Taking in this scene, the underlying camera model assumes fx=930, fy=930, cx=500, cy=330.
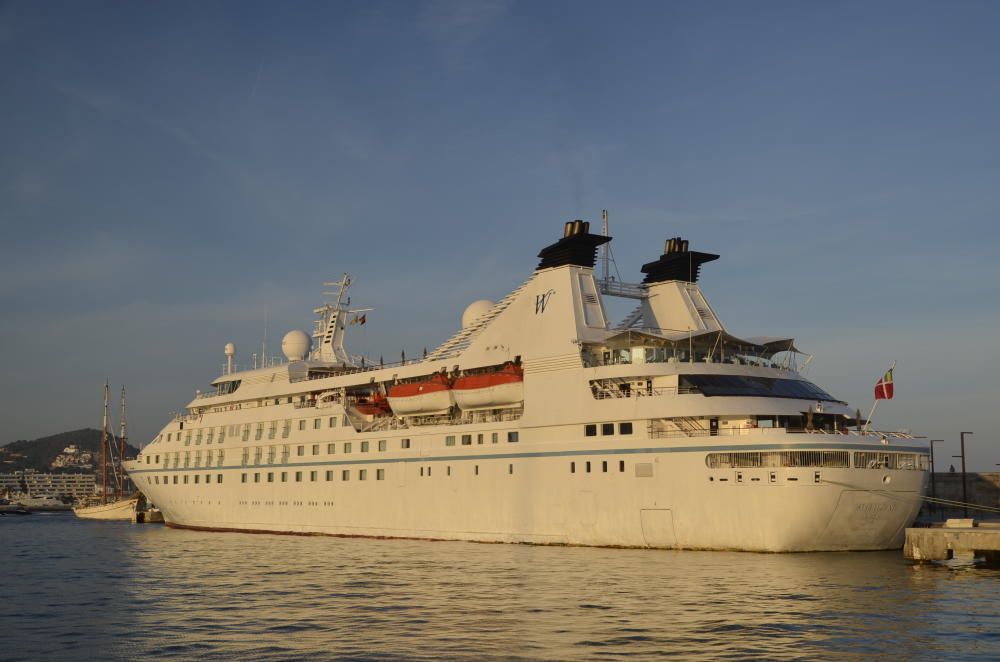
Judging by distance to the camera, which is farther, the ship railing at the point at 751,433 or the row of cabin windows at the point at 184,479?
the row of cabin windows at the point at 184,479

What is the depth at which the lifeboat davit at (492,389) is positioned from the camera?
44594mm

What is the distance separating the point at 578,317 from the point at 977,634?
24402 millimetres

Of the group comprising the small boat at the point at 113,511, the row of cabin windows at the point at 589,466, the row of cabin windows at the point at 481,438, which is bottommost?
the small boat at the point at 113,511

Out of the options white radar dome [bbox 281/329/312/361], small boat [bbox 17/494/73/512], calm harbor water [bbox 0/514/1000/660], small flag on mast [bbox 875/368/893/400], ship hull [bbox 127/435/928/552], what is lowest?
small boat [bbox 17/494/73/512]

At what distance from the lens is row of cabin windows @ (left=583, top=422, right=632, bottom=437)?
39562 millimetres

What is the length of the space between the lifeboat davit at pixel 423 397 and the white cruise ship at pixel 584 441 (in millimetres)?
122

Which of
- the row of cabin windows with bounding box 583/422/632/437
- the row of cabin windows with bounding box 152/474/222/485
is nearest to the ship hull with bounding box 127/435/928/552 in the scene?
the row of cabin windows with bounding box 583/422/632/437

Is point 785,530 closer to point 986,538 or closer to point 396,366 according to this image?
point 986,538

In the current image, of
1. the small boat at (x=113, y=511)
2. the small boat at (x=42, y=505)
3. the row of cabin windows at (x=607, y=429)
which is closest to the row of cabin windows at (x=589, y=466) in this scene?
the row of cabin windows at (x=607, y=429)

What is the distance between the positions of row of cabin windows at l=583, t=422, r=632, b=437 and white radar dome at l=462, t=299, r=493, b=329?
1232 centimetres

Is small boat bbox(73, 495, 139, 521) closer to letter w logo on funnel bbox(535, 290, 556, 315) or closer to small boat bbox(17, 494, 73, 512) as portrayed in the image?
small boat bbox(17, 494, 73, 512)

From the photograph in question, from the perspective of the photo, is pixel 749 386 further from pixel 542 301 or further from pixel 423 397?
pixel 423 397

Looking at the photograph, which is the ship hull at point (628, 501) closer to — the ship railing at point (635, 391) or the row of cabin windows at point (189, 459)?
the ship railing at point (635, 391)

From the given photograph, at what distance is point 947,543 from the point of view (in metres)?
34.3
